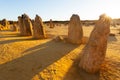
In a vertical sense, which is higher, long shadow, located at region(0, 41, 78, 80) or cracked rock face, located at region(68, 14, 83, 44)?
cracked rock face, located at region(68, 14, 83, 44)

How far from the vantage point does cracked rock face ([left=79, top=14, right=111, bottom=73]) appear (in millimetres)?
11422

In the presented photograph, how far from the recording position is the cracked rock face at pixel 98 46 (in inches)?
450

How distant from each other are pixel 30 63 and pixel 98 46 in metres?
4.11

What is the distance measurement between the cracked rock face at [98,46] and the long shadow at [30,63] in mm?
2153

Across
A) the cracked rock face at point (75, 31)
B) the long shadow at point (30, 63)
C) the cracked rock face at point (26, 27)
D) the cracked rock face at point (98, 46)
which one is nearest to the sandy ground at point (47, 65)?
the long shadow at point (30, 63)

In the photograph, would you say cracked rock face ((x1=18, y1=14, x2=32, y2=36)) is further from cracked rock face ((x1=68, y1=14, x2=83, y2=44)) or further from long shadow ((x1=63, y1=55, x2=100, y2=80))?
long shadow ((x1=63, y1=55, x2=100, y2=80))

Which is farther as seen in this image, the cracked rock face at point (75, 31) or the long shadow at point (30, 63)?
the cracked rock face at point (75, 31)

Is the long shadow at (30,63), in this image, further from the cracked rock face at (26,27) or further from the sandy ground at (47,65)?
the cracked rock face at (26,27)

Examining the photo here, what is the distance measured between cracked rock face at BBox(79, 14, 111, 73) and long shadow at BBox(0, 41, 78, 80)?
215 centimetres

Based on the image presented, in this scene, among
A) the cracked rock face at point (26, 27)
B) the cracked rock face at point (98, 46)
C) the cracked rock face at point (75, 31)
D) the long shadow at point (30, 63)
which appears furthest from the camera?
the cracked rock face at point (26, 27)

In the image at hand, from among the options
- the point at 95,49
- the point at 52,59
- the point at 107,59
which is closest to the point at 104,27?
the point at 95,49

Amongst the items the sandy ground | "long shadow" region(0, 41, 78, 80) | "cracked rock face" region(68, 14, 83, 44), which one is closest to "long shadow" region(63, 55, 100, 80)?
the sandy ground

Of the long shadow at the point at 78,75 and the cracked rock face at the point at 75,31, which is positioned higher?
the cracked rock face at the point at 75,31

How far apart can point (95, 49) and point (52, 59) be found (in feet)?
9.12
